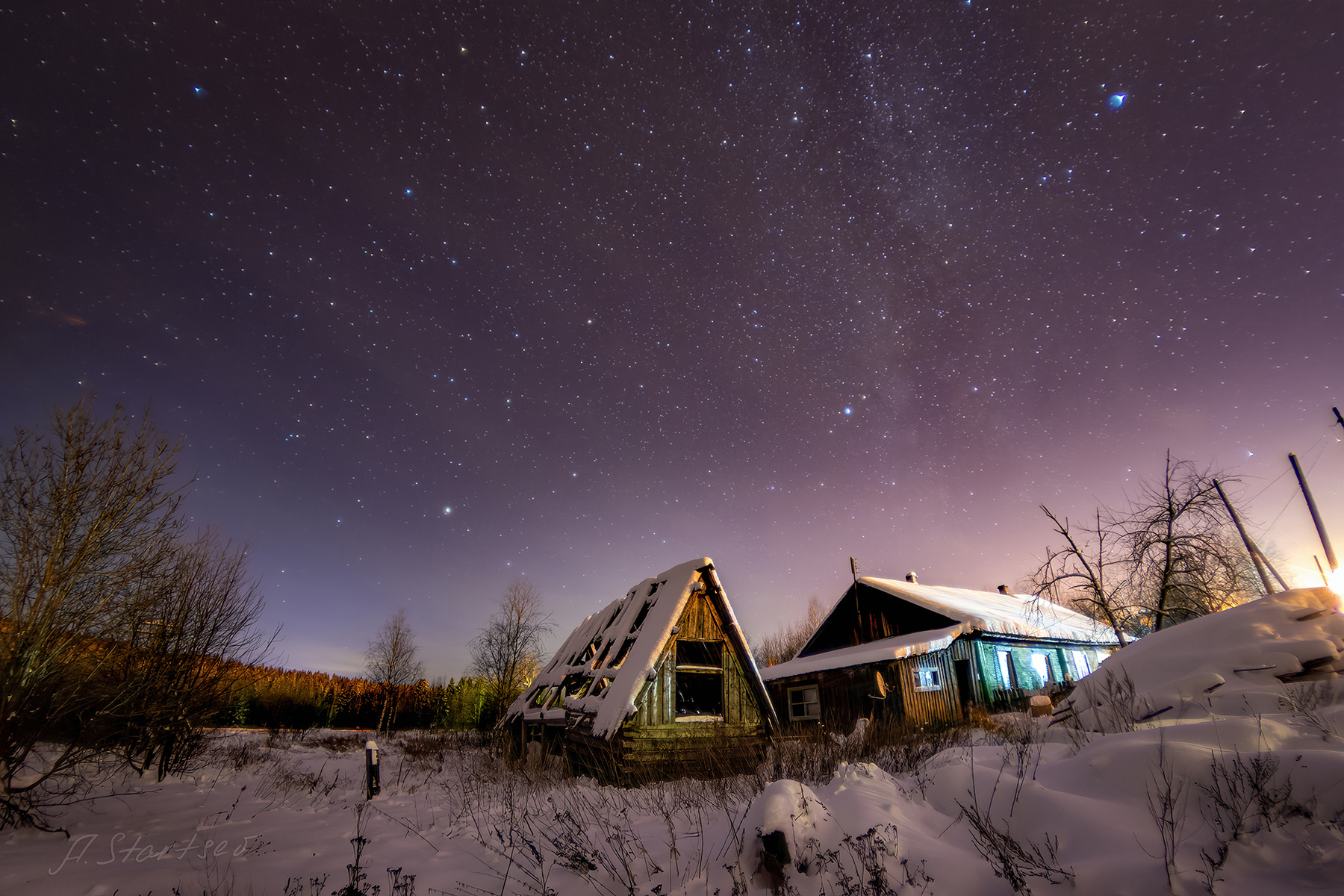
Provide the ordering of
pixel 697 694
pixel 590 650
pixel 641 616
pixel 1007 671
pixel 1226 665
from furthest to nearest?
pixel 1007 671, pixel 697 694, pixel 590 650, pixel 641 616, pixel 1226 665

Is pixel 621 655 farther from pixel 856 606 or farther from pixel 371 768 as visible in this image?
pixel 856 606

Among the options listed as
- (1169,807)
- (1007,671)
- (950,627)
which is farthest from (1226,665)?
(1007,671)

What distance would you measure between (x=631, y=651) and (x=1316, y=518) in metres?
26.1

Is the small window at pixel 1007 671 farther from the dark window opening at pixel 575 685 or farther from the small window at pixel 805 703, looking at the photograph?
the dark window opening at pixel 575 685

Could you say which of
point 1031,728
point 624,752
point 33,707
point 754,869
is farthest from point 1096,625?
point 33,707

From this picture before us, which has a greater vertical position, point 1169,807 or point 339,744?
point 1169,807

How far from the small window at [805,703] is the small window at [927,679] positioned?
428 cm

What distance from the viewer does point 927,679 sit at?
17.9m

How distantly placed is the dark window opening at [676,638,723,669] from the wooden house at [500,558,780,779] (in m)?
0.02

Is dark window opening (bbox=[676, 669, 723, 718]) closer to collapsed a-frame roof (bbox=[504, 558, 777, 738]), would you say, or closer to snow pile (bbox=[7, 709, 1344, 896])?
collapsed a-frame roof (bbox=[504, 558, 777, 738])

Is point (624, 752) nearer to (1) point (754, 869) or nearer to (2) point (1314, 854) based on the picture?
(1) point (754, 869)

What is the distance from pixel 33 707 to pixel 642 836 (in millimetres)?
8123

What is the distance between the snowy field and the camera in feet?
9.78

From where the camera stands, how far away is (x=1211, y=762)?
3.38 meters
